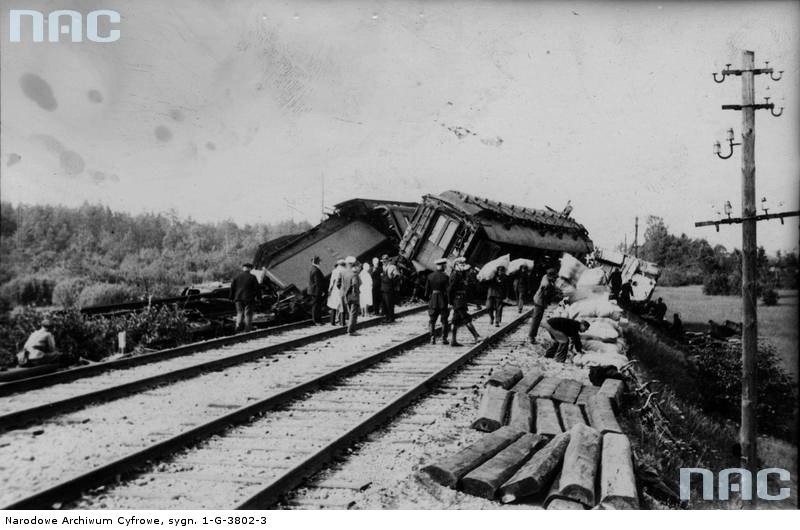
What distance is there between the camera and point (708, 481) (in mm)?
5590

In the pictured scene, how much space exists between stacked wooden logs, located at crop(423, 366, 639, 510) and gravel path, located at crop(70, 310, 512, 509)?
4.12 feet

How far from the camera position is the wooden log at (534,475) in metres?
4.37

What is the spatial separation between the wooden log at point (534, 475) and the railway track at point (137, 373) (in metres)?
4.67

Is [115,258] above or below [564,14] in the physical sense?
below

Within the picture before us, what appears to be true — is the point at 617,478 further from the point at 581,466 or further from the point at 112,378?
the point at 112,378

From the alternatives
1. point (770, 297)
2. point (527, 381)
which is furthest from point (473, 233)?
point (527, 381)

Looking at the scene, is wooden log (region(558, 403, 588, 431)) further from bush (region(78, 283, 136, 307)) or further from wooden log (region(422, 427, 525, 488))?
bush (region(78, 283, 136, 307))

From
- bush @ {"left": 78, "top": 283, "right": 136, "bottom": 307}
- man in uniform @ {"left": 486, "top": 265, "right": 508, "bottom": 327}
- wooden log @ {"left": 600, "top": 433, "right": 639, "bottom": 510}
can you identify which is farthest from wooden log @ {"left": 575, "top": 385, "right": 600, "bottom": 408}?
bush @ {"left": 78, "top": 283, "right": 136, "bottom": 307}

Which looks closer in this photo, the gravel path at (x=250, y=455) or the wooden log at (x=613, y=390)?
the gravel path at (x=250, y=455)

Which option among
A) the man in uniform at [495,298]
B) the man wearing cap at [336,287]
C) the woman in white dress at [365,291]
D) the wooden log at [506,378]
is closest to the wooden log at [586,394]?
the wooden log at [506,378]

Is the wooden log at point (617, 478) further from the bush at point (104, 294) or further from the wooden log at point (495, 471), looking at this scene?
the bush at point (104, 294)

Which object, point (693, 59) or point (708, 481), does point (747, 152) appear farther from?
point (708, 481)

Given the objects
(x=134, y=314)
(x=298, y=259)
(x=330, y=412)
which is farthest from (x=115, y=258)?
(x=330, y=412)
